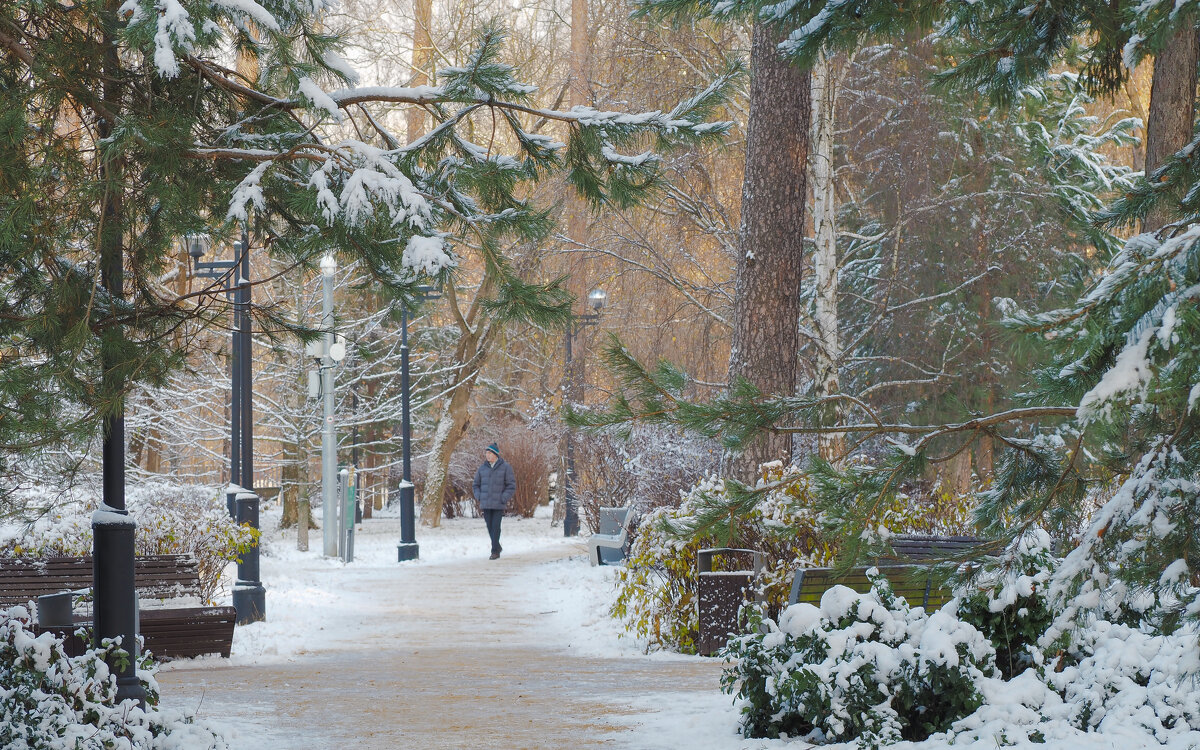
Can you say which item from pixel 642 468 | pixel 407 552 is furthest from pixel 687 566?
pixel 407 552

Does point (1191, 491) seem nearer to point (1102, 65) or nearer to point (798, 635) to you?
point (798, 635)

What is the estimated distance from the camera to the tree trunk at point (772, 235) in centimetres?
1003

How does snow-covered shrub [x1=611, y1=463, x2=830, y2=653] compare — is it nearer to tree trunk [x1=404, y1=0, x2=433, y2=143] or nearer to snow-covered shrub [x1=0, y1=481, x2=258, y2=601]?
snow-covered shrub [x1=0, y1=481, x2=258, y2=601]

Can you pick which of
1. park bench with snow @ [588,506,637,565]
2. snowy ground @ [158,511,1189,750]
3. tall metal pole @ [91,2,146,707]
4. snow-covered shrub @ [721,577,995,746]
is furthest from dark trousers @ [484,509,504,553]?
snow-covered shrub @ [721,577,995,746]

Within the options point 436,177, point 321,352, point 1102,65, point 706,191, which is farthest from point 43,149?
point 321,352

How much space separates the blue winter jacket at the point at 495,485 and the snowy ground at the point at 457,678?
3.84 m

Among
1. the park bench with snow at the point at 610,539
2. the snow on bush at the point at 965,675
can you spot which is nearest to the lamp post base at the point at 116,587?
the snow on bush at the point at 965,675

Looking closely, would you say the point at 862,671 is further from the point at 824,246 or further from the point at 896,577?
the point at 824,246

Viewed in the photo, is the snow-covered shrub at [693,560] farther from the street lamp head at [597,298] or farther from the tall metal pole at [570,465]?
the street lamp head at [597,298]

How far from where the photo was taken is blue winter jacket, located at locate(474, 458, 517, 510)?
20391mm

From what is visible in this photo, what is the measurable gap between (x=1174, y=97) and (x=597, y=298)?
17742 mm

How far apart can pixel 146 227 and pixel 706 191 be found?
11.1m

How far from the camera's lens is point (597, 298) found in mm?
25062

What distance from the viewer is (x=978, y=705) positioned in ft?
16.9
